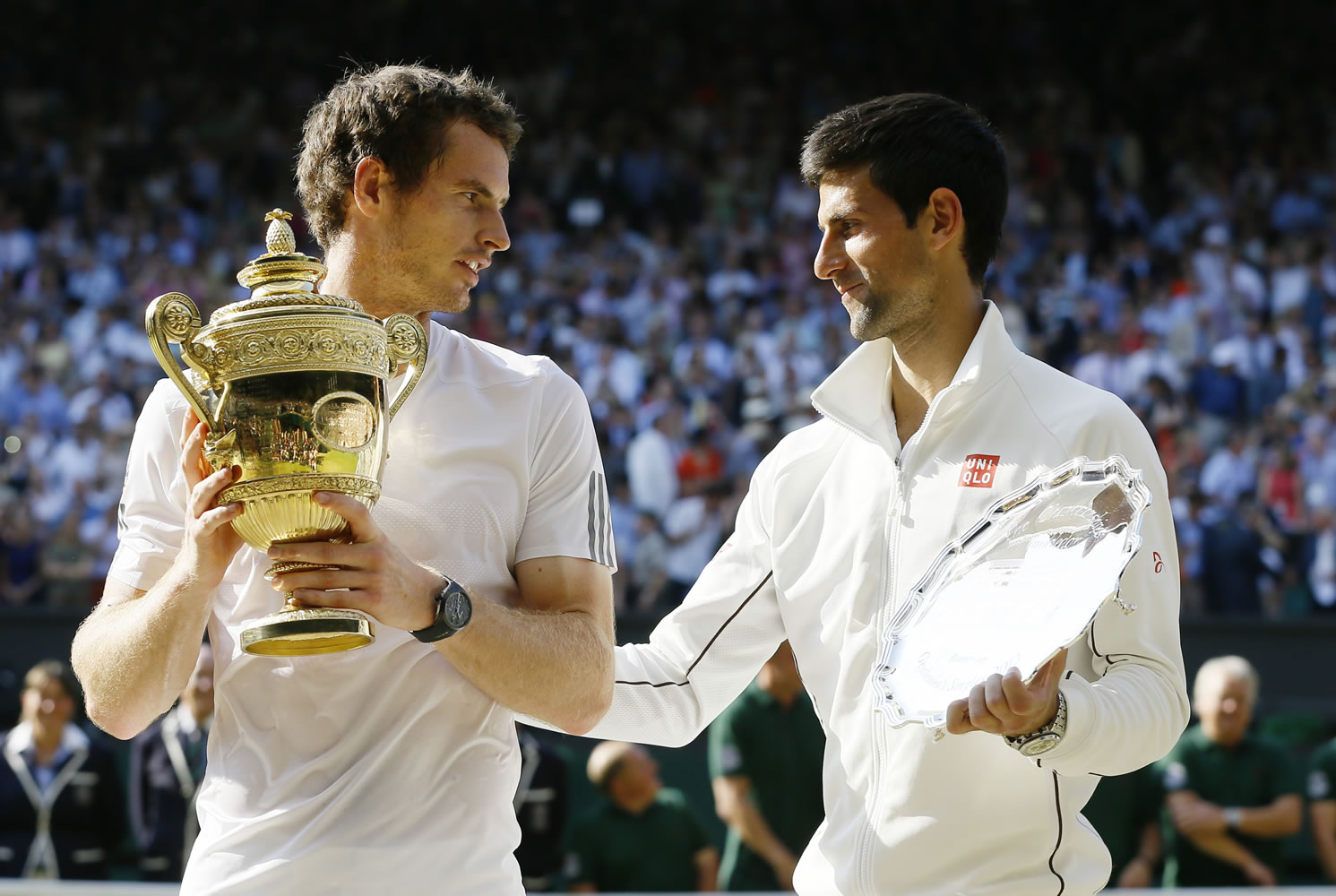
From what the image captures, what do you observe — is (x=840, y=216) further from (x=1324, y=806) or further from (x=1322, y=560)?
(x=1322, y=560)

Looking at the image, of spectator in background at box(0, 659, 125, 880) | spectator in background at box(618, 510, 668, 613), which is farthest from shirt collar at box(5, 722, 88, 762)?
spectator in background at box(618, 510, 668, 613)

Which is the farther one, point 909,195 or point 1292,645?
point 1292,645

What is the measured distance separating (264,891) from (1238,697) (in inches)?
197

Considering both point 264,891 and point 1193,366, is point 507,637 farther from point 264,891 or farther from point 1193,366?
point 1193,366

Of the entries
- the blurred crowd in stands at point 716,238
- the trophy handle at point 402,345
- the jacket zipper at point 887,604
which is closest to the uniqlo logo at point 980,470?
the jacket zipper at point 887,604

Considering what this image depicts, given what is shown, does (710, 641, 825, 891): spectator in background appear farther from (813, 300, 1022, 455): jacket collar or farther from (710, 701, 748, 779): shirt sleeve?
(813, 300, 1022, 455): jacket collar

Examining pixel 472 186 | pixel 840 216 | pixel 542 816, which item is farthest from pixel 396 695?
pixel 542 816

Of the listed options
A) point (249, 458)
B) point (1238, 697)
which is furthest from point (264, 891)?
point (1238, 697)

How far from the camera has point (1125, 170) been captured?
16609 millimetres

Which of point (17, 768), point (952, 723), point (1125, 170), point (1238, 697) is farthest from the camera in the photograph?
point (1125, 170)

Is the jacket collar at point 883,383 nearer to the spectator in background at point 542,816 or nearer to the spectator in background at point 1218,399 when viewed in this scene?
the spectator in background at point 542,816

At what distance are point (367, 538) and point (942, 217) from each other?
1.34m

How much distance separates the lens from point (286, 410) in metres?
2.16

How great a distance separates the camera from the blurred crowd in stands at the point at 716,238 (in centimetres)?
1138
